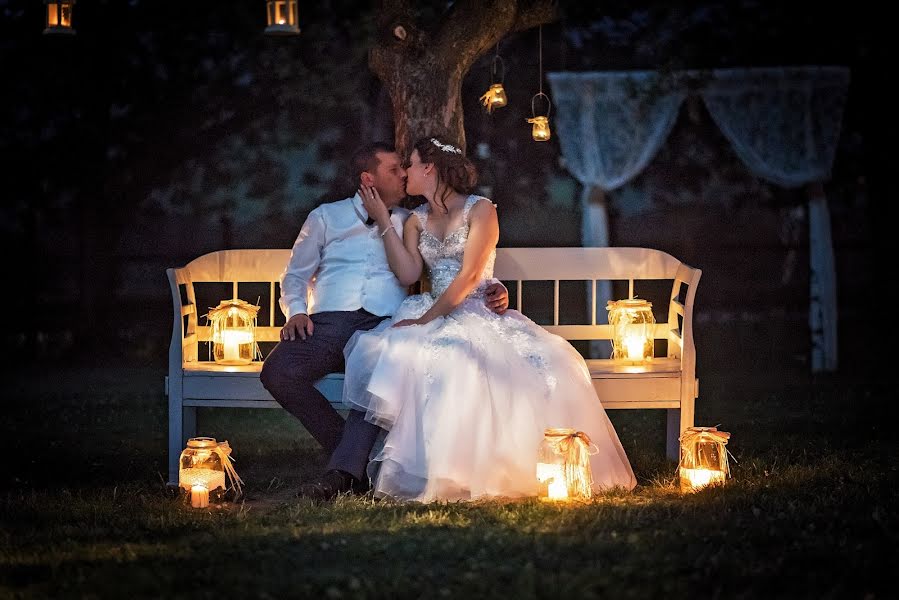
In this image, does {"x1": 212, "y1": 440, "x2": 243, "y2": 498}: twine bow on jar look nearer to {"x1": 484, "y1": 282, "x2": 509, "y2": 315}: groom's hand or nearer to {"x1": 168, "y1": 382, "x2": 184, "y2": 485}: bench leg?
{"x1": 168, "y1": 382, "x2": 184, "y2": 485}: bench leg

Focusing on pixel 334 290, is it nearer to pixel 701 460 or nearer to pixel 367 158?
pixel 367 158

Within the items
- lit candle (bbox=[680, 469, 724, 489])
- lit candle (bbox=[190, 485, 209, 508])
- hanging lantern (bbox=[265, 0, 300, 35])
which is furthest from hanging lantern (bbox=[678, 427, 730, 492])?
hanging lantern (bbox=[265, 0, 300, 35])

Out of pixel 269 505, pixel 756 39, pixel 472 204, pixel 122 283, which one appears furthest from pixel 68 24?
pixel 122 283

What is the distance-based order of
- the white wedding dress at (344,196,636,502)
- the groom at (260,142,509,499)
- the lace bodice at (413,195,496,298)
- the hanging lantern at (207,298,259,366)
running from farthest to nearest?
the hanging lantern at (207,298,259,366) → the lace bodice at (413,195,496,298) → the groom at (260,142,509,499) → the white wedding dress at (344,196,636,502)

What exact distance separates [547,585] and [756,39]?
294 inches

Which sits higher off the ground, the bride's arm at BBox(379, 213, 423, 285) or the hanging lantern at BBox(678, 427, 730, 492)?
the bride's arm at BBox(379, 213, 423, 285)

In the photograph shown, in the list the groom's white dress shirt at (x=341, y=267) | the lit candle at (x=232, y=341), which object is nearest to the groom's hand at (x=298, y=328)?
the groom's white dress shirt at (x=341, y=267)

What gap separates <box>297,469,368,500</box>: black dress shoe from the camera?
17.3 feet

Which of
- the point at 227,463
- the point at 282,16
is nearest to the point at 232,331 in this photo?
the point at 227,463

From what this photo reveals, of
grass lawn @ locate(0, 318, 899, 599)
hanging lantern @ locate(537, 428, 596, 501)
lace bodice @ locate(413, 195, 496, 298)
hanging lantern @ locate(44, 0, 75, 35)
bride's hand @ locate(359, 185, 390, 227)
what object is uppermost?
hanging lantern @ locate(44, 0, 75, 35)

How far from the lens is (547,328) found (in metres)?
6.55

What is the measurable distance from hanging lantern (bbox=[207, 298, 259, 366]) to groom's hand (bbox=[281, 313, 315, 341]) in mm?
387

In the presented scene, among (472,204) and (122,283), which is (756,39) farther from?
(122,283)

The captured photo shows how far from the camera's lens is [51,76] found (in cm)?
1127
